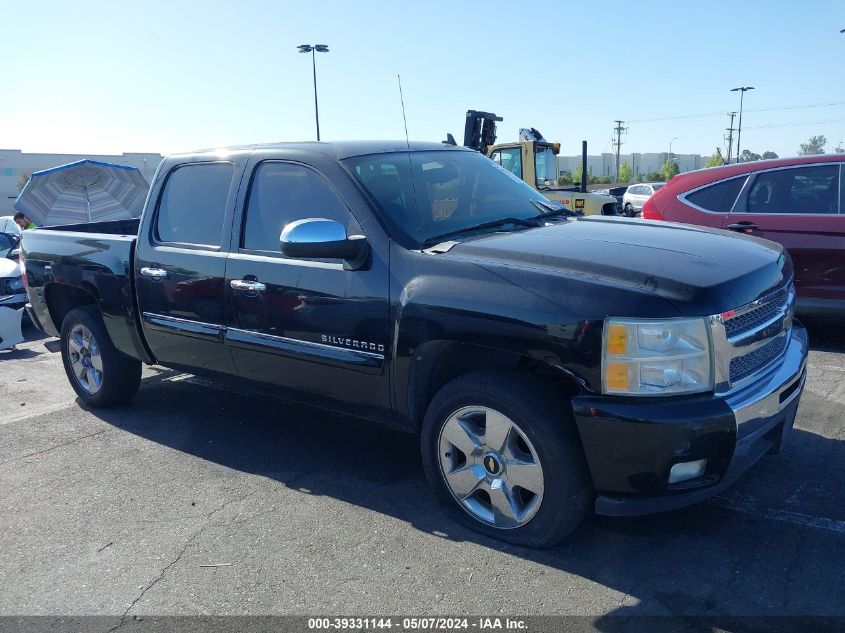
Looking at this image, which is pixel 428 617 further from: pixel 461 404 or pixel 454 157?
pixel 454 157

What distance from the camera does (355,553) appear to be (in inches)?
137

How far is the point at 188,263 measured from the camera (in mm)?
4664

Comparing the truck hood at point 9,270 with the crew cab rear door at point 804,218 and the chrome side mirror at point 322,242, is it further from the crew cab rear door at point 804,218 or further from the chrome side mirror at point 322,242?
the crew cab rear door at point 804,218

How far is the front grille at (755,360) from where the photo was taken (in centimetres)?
320

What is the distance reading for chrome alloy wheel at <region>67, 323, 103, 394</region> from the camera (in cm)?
568

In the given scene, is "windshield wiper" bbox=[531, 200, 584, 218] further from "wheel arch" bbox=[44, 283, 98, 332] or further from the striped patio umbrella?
the striped patio umbrella

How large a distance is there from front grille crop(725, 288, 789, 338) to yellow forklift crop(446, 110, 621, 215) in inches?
409

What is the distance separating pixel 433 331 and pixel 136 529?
1.83 m

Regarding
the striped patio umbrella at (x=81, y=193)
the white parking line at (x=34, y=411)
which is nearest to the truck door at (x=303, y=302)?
the white parking line at (x=34, y=411)

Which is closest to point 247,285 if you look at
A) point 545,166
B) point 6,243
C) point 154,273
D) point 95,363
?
point 154,273

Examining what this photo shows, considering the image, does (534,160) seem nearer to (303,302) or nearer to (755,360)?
(303,302)

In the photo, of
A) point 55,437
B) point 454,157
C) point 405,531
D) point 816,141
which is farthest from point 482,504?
point 816,141

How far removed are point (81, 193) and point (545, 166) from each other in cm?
840

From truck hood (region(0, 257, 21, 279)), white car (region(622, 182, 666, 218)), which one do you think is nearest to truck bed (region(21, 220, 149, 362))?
truck hood (region(0, 257, 21, 279))
